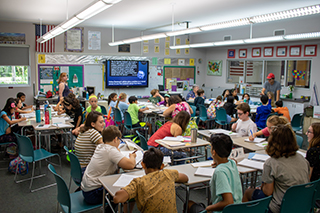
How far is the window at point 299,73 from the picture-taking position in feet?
26.7

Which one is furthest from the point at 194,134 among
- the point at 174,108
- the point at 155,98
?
the point at 155,98

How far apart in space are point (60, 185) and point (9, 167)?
2.71 meters

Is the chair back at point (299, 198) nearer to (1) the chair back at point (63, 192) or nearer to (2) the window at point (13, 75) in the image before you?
(1) the chair back at point (63, 192)

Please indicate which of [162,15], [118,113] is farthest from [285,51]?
[118,113]

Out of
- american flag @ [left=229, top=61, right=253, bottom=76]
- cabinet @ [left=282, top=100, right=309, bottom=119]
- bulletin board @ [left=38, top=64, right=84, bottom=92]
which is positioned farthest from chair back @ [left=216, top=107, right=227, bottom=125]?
bulletin board @ [left=38, top=64, right=84, bottom=92]

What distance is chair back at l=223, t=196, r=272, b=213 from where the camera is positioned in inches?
75.0

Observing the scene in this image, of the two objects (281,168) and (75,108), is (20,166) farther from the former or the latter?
(281,168)

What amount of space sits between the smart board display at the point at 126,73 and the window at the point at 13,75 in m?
2.75

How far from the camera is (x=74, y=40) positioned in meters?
9.48

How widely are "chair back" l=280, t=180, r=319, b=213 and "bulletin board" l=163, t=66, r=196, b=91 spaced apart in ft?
30.1

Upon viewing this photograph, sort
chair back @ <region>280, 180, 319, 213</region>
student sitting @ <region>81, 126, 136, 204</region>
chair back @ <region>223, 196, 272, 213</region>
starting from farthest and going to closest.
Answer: student sitting @ <region>81, 126, 136, 204</region> < chair back @ <region>280, 180, 319, 213</region> < chair back @ <region>223, 196, 272, 213</region>

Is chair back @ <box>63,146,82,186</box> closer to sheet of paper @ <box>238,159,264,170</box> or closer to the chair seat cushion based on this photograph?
the chair seat cushion

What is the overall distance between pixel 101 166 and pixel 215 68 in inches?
379

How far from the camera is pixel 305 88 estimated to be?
8094 millimetres
